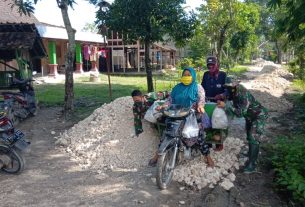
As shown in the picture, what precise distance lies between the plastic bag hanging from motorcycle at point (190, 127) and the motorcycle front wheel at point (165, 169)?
0.30 m

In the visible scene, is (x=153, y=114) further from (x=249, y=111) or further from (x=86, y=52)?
(x=86, y=52)

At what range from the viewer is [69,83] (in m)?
10.2

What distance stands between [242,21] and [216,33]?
220cm

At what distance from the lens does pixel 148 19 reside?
12.1 metres

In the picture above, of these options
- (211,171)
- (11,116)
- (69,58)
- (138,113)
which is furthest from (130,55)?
(211,171)

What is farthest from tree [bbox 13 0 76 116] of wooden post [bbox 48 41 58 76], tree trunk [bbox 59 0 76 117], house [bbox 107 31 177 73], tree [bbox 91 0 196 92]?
house [bbox 107 31 177 73]

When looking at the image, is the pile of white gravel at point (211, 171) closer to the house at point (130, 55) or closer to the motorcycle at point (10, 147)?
the motorcycle at point (10, 147)

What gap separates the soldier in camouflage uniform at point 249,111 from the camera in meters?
5.69

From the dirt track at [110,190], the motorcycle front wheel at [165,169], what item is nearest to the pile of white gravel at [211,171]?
the dirt track at [110,190]

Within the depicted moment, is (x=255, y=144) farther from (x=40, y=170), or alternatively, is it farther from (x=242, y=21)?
(x=242, y=21)

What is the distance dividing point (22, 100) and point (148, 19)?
4.82 meters

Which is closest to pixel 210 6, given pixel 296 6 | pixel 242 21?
pixel 242 21

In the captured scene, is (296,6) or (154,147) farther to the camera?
(296,6)

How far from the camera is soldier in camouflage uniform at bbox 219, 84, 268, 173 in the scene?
18.7 feet
